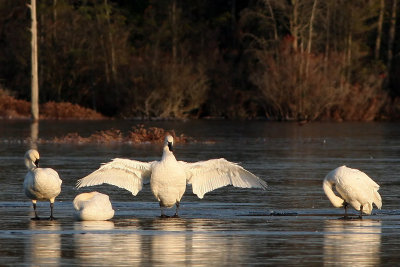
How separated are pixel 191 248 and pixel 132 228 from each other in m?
2.02

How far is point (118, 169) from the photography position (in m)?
15.8

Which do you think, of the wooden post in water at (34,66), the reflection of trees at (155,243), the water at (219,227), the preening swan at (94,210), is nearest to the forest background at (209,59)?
the wooden post in water at (34,66)

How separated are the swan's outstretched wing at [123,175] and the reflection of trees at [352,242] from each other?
10.1ft

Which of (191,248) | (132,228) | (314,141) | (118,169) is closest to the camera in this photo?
(191,248)

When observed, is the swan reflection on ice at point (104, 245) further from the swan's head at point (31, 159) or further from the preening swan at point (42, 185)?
the swan's head at point (31, 159)

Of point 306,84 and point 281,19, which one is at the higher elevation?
point 281,19

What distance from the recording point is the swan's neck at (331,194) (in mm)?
15039

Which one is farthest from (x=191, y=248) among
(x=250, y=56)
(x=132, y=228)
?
(x=250, y=56)

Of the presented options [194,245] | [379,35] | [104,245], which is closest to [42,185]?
[104,245]

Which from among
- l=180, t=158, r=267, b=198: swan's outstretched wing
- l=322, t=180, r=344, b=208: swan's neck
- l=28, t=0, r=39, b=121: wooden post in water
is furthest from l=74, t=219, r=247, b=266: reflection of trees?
l=28, t=0, r=39, b=121: wooden post in water

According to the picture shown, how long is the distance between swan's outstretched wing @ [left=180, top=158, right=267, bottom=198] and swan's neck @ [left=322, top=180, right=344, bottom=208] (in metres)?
1.13

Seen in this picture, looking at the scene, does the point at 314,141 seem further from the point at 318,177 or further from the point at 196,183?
the point at 196,183

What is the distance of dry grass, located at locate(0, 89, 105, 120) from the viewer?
2414 inches

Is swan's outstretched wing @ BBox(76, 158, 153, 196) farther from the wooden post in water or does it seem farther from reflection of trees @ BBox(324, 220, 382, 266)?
the wooden post in water
